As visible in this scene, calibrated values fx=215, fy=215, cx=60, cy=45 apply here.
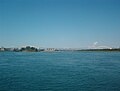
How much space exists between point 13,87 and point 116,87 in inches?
454

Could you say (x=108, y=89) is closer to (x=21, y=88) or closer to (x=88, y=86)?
(x=88, y=86)

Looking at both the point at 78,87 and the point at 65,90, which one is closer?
the point at 65,90

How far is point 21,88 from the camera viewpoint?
23.4 metres

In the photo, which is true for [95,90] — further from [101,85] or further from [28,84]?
[28,84]

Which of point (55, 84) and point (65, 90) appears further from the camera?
point (55, 84)

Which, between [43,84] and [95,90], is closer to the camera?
[95,90]

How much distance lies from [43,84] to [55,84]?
143cm

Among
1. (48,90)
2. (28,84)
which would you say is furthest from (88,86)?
(28,84)

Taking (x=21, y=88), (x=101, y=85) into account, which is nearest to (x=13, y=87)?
(x=21, y=88)

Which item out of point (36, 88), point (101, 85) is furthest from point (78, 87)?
point (36, 88)

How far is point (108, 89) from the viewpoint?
23.1m

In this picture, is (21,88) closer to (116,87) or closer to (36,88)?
(36,88)

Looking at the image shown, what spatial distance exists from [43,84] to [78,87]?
4.28 m

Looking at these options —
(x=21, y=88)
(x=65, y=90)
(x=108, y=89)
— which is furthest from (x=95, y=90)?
(x=21, y=88)
